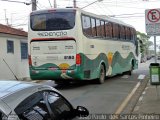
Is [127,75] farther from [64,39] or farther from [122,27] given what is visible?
[64,39]

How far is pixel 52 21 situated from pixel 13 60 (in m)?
8.97

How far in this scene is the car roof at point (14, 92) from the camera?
424 cm

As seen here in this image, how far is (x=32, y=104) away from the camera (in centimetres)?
472

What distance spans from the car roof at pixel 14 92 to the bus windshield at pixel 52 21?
1263cm

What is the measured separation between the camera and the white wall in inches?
971

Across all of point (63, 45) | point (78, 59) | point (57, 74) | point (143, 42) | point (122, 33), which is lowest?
point (57, 74)

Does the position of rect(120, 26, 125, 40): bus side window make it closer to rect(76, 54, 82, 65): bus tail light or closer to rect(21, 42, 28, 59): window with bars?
rect(21, 42, 28, 59): window with bars

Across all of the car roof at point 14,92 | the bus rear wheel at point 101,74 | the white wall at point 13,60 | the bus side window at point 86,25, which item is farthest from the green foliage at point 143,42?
the car roof at point 14,92

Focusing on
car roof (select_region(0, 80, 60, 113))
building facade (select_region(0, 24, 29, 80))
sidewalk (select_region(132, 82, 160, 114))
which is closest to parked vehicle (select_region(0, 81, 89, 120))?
car roof (select_region(0, 80, 60, 113))

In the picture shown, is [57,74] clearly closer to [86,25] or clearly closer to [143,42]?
[86,25]

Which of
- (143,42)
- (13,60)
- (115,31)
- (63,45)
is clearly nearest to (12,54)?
(13,60)

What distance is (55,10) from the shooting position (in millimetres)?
18062

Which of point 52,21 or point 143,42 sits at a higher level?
point 52,21

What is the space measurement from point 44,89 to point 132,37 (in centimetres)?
2306
